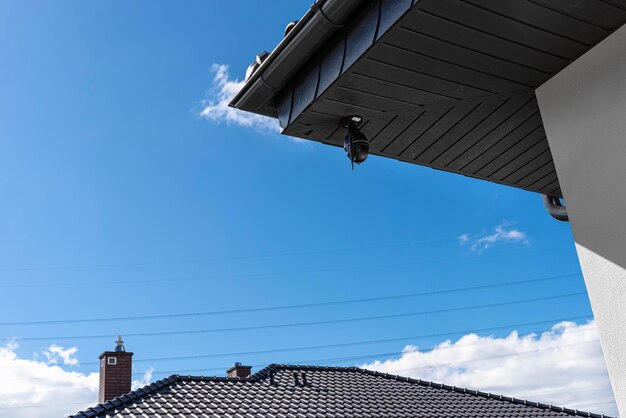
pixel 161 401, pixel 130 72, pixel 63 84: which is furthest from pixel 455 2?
pixel 63 84

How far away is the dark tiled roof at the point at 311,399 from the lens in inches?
364

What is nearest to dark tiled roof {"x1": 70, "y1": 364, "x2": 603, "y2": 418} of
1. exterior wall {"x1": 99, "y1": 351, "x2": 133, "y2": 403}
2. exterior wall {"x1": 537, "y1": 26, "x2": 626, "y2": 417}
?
exterior wall {"x1": 99, "y1": 351, "x2": 133, "y2": 403}

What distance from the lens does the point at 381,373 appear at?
12750mm

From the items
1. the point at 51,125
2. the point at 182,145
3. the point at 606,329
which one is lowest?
the point at 606,329

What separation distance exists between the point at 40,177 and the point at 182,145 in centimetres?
472

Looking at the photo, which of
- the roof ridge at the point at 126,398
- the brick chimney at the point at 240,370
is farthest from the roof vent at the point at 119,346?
the roof ridge at the point at 126,398

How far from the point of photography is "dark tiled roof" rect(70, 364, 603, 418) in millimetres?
9258

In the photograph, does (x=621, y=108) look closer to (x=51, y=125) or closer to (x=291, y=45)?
(x=291, y=45)

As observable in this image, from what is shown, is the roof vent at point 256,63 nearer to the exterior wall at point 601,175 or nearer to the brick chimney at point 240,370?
the exterior wall at point 601,175

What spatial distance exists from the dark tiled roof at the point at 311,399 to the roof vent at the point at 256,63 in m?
6.55

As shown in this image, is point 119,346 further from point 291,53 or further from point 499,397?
point 291,53

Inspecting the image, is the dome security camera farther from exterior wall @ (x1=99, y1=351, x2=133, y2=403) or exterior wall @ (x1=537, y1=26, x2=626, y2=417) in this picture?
exterior wall @ (x1=99, y1=351, x2=133, y2=403)

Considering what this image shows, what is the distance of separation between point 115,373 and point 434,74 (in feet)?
35.4

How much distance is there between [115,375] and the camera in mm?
12195
